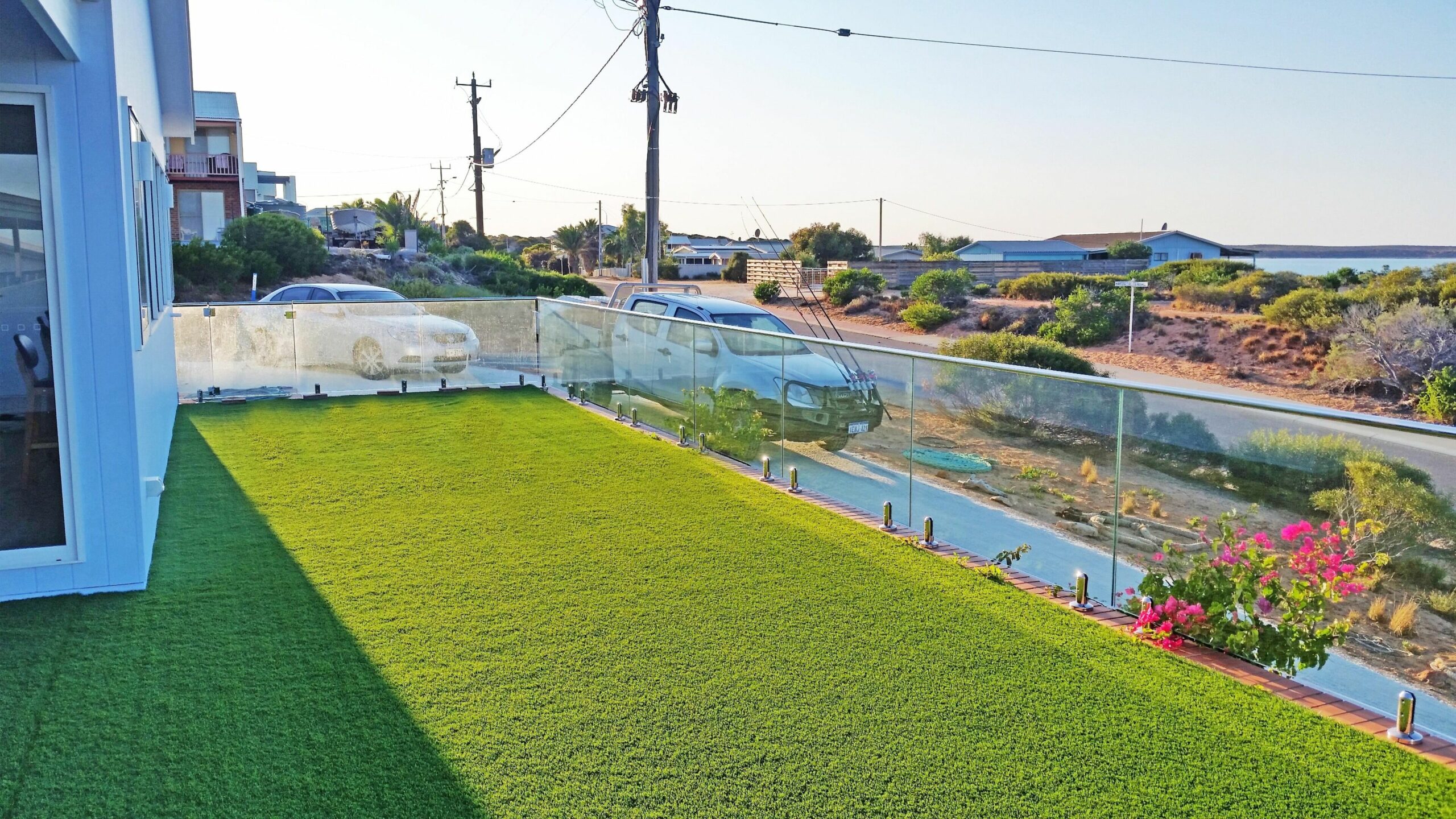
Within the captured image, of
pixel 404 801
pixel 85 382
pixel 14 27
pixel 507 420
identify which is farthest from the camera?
pixel 507 420

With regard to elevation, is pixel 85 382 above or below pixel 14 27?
below

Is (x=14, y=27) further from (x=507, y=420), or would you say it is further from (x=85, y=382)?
(x=507, y=420)

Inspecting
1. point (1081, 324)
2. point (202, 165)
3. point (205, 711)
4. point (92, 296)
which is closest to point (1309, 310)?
point (1081, 324)

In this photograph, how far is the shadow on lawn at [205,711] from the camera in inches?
157

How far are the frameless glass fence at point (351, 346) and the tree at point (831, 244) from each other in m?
60.0

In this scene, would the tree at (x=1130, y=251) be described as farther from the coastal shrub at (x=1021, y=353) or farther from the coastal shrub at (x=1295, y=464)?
the coastal shrub at (x=1295, y=464)

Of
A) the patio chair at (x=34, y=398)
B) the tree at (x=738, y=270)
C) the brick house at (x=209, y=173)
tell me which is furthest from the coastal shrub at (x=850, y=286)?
the patio chair at (x=34, y=398)

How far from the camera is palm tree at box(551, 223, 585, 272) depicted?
88.2 metres

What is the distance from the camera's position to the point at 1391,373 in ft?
78.4

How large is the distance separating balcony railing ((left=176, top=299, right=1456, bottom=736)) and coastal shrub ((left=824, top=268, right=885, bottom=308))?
1323 inches

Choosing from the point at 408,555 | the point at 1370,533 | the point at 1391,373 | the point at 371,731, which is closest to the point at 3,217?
the point at 408,555

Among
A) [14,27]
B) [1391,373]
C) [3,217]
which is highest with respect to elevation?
[14,27]

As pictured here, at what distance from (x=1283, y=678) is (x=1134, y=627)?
77cm

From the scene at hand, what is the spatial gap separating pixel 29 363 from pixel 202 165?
41139 mm
